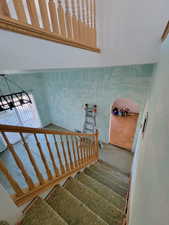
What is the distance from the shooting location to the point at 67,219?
1.18 m

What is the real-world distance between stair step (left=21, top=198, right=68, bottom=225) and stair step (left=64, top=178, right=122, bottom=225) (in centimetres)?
54

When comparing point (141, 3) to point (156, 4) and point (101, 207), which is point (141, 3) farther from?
point (101, 207)

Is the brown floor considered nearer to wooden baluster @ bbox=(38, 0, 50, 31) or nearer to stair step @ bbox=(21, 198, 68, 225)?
stair step @ bbox=(21, 198, 68, 225)

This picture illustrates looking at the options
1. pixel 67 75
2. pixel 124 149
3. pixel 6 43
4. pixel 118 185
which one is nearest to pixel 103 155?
pixel 124 149

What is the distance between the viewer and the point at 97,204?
146 centimetres

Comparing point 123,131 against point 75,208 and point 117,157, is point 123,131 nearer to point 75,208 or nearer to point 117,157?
point 117,157

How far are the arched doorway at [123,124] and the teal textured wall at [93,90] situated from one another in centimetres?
44

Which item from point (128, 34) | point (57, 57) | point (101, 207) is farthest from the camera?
point (128, 34)

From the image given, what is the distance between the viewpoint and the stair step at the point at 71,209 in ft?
3.80

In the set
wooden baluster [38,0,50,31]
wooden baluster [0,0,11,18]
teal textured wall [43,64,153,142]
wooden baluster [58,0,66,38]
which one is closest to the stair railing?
wooden baluster [0,0,11,18]

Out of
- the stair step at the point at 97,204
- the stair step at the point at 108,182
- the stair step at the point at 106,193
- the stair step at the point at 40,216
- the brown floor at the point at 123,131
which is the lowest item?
the brown floor at the point at 123,131

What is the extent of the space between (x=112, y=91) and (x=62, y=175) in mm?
2355

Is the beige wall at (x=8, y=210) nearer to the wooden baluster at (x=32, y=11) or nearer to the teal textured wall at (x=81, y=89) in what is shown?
the wooden baluster at (x=32, y=11)

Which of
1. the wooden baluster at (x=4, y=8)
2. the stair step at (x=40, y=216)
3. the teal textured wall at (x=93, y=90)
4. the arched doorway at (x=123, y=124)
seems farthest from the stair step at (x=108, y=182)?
the wooden baluster at (x=4, y=8)
